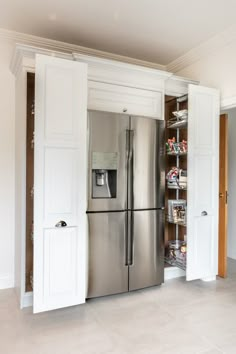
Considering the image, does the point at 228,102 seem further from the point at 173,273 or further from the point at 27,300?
the point at 27,300

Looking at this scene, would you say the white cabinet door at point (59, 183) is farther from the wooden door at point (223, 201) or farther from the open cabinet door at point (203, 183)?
the wooden door at point (223, 201)

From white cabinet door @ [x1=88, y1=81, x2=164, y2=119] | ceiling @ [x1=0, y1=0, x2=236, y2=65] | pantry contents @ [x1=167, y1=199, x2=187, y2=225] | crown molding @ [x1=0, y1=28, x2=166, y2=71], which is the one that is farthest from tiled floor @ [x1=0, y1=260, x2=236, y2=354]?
ceiling @ [x1=0, y1=0, x2=236, y2=65]

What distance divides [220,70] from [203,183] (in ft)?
4.69

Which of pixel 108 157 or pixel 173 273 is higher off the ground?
pixel 108 157

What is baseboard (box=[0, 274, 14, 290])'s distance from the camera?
10.1ft

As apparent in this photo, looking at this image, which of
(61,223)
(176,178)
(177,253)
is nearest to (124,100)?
(176,178)

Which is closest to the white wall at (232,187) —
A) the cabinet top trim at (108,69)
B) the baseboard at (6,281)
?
the cabinet top trim at (108,69)

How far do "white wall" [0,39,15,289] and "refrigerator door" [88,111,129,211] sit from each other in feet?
3.49

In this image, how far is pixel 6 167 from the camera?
311cm

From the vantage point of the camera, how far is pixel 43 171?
2.38m

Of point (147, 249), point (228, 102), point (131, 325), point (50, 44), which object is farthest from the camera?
point (50, 44)

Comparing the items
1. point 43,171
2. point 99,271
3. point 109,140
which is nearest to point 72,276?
point 99,271

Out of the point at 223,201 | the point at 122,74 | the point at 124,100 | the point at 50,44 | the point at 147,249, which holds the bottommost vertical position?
the point at 147,249

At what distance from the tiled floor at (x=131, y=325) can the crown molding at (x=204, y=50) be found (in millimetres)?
2929
